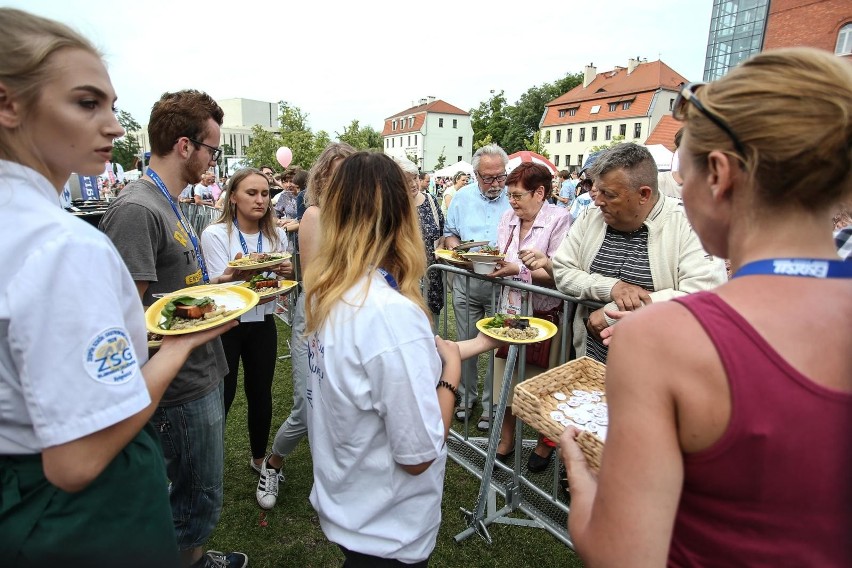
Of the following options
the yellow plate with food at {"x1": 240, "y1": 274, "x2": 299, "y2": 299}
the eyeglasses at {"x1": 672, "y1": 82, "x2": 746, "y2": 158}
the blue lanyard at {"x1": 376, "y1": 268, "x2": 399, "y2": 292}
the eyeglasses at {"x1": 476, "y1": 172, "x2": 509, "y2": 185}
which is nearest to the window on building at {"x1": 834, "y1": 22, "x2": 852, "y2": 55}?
the eyeglasses at {"x1": 476, "y1": 172, "x2": 509, "y2": 185}

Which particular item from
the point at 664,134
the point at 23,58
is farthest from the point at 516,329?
the point at 664,134

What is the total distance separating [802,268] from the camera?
0.93m

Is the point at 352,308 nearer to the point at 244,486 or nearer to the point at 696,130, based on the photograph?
the point at 696,130

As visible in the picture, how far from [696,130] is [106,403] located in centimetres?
153

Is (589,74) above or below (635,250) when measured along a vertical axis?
above

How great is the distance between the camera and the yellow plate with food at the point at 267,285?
10.3ft

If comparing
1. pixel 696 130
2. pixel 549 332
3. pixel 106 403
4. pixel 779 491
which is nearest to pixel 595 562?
pixel 779 491

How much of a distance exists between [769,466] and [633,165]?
2419mm

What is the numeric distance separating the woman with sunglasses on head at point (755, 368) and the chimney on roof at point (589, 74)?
232ft

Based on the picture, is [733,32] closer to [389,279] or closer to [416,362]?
[389,279]

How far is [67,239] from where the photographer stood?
107cm

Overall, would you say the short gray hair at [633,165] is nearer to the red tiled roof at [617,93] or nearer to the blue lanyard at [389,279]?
the blue lanyard at [389,279]

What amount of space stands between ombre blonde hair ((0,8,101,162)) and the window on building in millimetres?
33683

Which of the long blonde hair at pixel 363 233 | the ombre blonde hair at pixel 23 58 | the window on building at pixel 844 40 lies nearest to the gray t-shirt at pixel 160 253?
the long blonde hair at pixel 363 233
